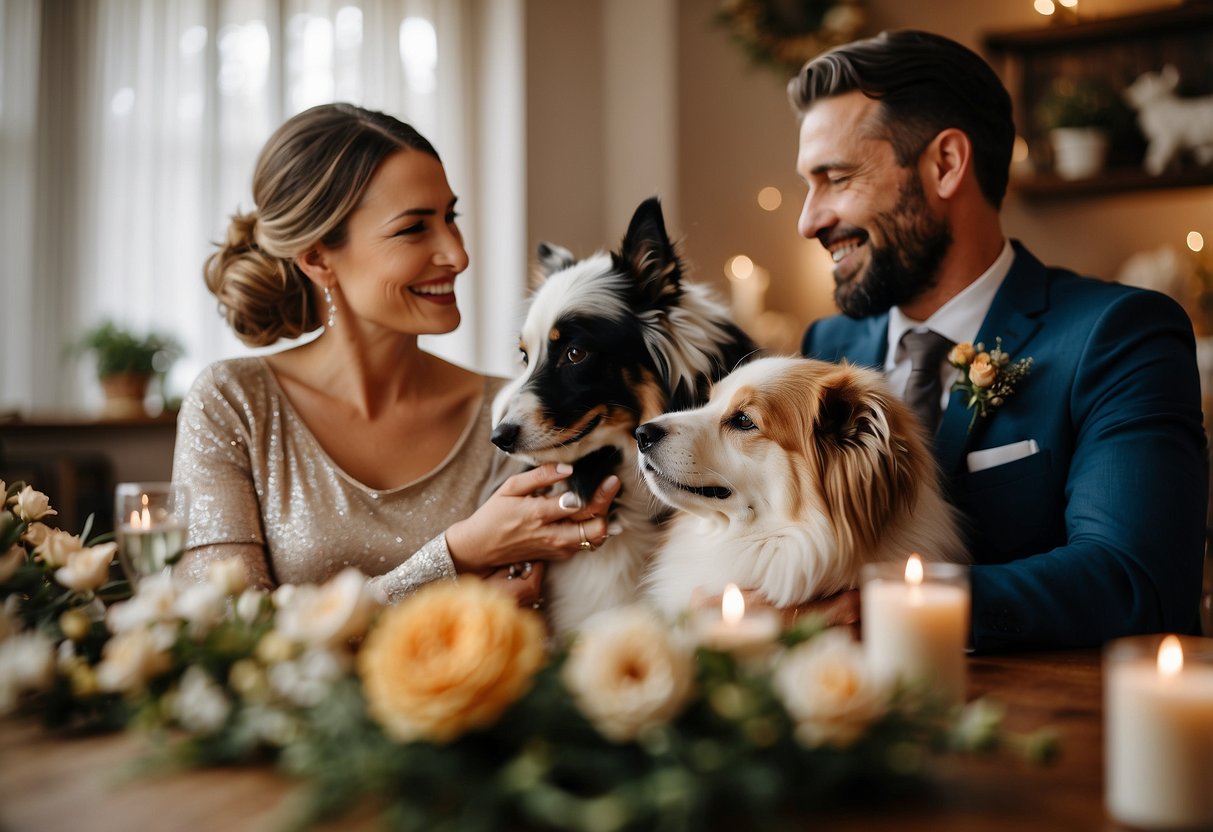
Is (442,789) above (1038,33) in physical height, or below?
below

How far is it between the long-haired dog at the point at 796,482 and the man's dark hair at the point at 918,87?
2.10ft

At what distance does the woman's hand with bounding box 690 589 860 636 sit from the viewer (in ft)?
5.02

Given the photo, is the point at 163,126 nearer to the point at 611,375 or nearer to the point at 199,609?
the point at 611,375

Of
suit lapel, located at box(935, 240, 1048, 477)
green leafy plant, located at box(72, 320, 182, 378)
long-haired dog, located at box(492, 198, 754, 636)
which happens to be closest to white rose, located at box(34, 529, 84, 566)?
long-haired dog, located at box(492, 198, 754, 636)

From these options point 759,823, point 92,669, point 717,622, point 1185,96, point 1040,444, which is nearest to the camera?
point 759,823

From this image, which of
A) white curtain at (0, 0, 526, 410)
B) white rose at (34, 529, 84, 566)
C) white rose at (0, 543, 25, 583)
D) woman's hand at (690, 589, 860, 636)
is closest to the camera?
white rose at (0, 543, 25, 583)

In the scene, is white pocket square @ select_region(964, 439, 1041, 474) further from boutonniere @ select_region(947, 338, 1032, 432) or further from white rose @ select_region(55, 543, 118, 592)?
white rose @ select_region(55, 543, 118, 592)

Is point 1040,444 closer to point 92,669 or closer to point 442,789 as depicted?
point 442,789

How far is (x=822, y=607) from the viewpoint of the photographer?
5.14 feet

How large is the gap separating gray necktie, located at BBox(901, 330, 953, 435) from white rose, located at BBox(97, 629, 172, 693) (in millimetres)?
1457

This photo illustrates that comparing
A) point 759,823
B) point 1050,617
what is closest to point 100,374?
point 1050,617

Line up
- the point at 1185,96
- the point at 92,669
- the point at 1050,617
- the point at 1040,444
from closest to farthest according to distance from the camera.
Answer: the point at 92,669, the point at 1050,617, the point at 1040,444, the point at 1185,96

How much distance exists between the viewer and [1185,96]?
486 cm

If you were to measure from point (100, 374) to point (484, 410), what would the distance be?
2.77m
